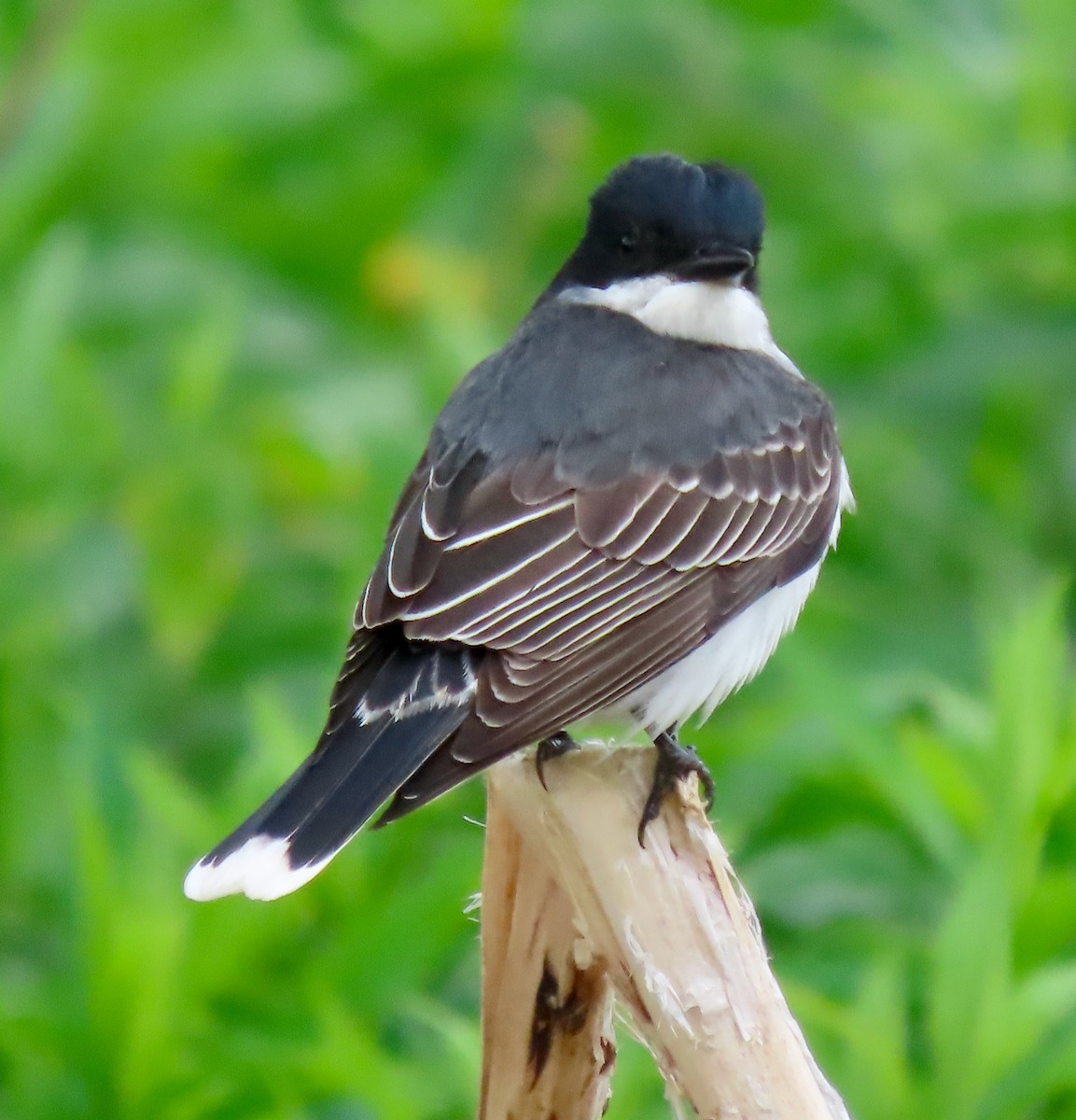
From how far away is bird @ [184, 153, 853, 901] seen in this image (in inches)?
130

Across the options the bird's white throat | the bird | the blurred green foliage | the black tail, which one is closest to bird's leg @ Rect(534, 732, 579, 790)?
the bird

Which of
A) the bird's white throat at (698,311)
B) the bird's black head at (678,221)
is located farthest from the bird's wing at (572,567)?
the bird's black head at (678,221)

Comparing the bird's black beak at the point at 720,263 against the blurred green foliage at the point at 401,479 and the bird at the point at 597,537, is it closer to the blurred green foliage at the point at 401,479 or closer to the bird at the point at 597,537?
the bird at the point at 597,537

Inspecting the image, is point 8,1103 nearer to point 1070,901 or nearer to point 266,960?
point 266,960

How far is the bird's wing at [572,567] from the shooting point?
3484 millimetres

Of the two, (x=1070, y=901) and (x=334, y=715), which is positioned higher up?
(x=334, y=715)

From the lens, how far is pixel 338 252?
725cm

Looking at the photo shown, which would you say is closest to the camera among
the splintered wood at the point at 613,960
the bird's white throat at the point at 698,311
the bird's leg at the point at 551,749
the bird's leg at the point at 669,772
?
the splintered wood at the point at 613,960

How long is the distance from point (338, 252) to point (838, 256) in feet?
5.39

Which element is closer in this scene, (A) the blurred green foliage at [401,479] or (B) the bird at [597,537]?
(B) the bird at [597,537]

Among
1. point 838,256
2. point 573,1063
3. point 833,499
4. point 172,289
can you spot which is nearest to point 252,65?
point 172,289

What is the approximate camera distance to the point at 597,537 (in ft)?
12.3

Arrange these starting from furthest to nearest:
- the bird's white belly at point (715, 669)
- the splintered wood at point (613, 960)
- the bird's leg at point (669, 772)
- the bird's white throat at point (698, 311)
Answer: the bird's white throat at point (698, 311)
the bird's white belly at point (715, 669)
the bird's leg at point (669, 772)
the splintered wood at point (613, 960)

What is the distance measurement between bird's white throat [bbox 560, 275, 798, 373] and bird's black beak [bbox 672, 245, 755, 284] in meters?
0.03
